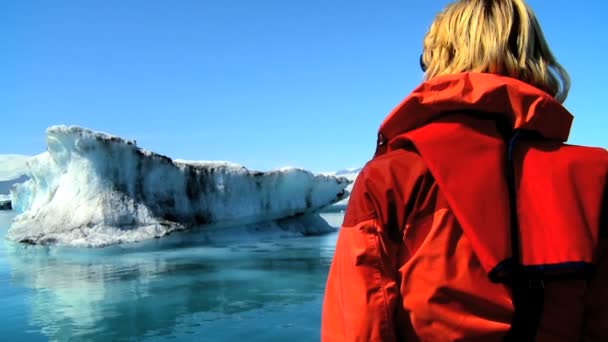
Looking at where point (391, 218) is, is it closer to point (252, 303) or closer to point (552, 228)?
point (552, 228)

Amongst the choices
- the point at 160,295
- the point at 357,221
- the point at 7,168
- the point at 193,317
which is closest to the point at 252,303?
the point at 193,317

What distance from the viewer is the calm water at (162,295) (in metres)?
4.52

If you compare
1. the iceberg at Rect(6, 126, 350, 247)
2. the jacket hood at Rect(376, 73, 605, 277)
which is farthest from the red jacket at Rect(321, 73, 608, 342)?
the iceberg at Rect(6, 126, 350, 247)

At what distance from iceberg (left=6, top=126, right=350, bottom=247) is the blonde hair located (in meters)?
10.3

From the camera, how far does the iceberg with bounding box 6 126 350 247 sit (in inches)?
431

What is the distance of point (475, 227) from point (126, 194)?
11097 millimetres

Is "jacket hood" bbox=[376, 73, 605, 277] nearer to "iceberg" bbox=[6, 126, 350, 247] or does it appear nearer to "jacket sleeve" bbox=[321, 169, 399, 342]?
"jacket sleeve" bbox=[321, 169, 399, 342]

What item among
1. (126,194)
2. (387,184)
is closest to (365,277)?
Result: (387,184)

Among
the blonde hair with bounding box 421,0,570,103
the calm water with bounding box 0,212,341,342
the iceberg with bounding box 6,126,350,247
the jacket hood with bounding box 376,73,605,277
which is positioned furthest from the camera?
the iceberg with bounding box 6,126,350,247

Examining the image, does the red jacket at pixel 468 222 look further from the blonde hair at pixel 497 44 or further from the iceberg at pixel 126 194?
the iceberg at pixel 126 194

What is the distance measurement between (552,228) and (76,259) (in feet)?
30.3

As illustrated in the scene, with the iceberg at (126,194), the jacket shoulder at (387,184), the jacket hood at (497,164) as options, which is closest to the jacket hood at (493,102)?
the jacket hood at (497,164)

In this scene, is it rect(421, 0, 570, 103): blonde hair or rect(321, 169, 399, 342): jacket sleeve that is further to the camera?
rect(421, 0, 570, 103): blonde hair

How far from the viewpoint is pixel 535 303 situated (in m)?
1.00
